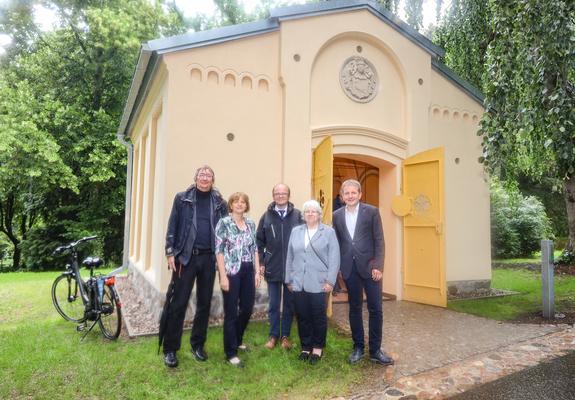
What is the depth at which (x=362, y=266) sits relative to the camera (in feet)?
13.7

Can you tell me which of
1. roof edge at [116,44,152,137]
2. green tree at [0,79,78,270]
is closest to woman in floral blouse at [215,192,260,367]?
roof edge at [116,44,152,137]

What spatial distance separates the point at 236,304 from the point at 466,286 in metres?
5.32

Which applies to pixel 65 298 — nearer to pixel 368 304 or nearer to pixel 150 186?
pixel 150 186

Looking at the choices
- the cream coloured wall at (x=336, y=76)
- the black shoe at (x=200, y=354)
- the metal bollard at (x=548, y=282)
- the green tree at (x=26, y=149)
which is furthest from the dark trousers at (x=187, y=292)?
the green tree at (x=26, y=149)

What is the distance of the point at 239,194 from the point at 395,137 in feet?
12.8

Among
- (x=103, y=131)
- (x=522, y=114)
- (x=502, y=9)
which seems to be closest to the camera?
(x=522, y=114)

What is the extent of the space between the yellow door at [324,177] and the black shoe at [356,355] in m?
1.51

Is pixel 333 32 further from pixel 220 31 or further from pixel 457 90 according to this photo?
pixel 457 90

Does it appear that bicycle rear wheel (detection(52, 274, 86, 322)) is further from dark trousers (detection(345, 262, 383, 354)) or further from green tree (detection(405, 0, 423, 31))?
green tree (detection(405, 0, 423, 31))

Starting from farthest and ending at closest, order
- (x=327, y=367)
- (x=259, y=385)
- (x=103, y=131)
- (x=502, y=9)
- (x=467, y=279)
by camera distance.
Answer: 1. (x=103, y=131)
2. (x=467, y=279)
3. (x=502, y=9)
4. (x=327, y=367)
5. (x=259, y=385)

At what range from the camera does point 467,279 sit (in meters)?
7.88

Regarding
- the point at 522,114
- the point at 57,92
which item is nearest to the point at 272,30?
the point at 522,114

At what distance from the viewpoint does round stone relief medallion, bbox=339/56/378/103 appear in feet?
23.2

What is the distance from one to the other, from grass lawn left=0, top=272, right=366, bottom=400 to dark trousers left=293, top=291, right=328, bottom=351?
0.70 ft
